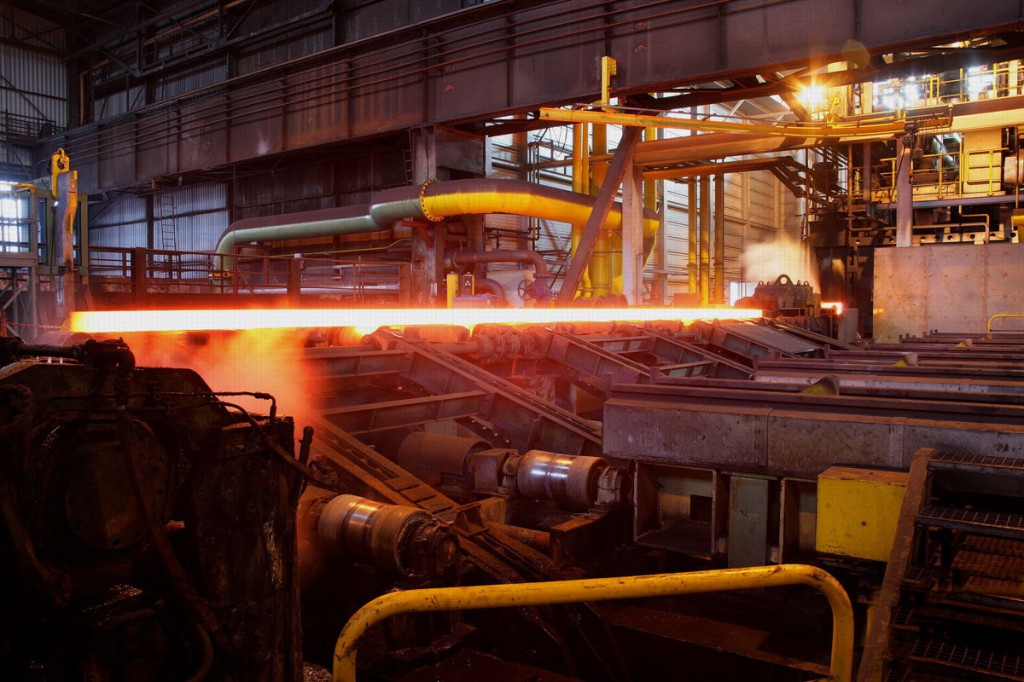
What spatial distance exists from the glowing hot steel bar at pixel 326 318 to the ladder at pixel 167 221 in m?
13.3

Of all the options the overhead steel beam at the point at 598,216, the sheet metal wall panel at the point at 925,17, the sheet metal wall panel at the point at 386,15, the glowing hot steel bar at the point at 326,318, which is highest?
the sheet metal wall panel at the point at 386,15

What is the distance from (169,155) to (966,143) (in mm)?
19063

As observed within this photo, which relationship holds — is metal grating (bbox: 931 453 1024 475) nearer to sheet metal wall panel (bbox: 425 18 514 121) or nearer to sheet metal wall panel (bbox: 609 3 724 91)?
sheet metal wall panel (bbox: 609 3 724 91)

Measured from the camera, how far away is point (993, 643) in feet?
6.87

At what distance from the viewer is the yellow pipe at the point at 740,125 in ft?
32.5

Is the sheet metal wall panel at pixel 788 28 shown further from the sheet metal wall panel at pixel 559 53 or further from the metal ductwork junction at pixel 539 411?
the sheet metal wall panel at pixel 559 53

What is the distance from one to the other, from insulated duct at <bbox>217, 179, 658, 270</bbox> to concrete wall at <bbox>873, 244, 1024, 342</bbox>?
497cm

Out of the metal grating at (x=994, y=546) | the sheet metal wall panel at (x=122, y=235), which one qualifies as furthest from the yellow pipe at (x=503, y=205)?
the sheet metal wall panel at (x=122, y=235)

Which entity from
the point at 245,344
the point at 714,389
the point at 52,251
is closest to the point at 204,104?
the point at 52,251

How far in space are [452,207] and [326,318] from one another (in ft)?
15.0

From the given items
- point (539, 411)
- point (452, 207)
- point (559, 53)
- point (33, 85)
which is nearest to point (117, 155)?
A: point (33, 85)

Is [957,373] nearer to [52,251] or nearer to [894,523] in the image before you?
[894,523]

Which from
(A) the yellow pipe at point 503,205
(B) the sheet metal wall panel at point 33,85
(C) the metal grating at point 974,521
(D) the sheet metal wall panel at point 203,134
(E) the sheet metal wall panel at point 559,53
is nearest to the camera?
(C) the metal grating at point 974,521

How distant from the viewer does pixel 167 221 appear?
21.8m
